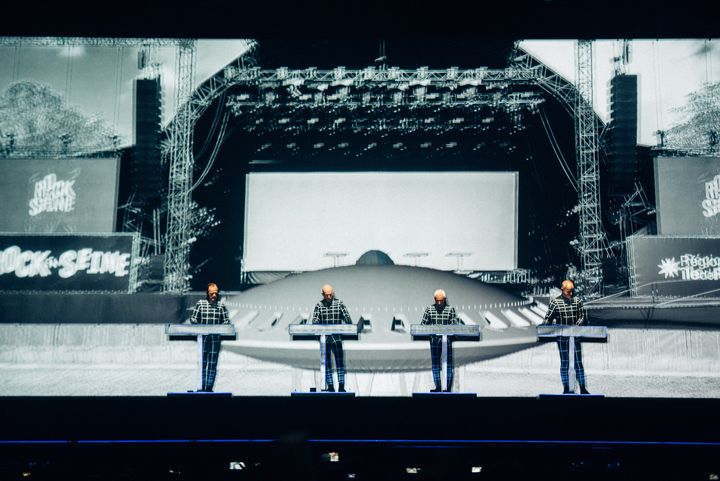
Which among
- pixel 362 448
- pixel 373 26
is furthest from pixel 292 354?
pixel 373 26

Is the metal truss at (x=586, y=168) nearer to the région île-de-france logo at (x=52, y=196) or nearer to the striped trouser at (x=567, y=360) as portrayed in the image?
the striped trouser at (x=567, y=360)

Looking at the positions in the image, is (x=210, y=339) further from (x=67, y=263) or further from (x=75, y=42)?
(x=75, y=42)

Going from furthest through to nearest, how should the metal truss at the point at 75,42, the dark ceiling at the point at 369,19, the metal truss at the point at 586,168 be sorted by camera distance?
the metal truss at the point at 586,168
the metal truss at the point at 75,42
the dark ceiling at the point at 369,19

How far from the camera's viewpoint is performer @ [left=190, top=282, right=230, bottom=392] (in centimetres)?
599

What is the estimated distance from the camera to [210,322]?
252 inches

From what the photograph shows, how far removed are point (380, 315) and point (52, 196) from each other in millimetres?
6580

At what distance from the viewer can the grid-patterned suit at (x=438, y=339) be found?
588 centimetres

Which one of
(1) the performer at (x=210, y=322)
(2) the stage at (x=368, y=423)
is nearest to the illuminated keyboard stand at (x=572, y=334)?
(2) the stage at (x=368, y=423)

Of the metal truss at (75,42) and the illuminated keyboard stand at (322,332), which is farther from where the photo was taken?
the metal truss at (75,42)

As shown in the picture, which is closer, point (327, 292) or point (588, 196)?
point (327, 292)

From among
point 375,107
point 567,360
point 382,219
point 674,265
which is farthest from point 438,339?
point 375,107

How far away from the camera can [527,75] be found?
10875 millimetres

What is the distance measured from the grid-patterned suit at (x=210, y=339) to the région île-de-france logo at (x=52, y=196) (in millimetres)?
4946

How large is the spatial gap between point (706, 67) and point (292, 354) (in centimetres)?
716
